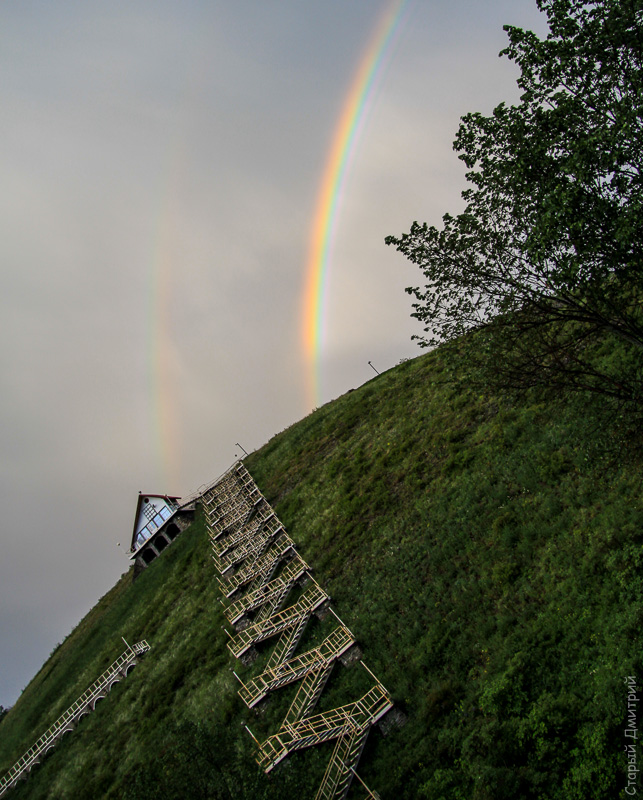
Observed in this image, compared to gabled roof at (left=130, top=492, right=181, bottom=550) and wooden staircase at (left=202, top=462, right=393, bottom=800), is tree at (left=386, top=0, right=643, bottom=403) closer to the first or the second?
wooden staircase at (left=202, top=462, right=393, bottom=800)

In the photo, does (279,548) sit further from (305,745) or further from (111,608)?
(111,608)

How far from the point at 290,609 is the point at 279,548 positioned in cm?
711

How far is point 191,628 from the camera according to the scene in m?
39.7

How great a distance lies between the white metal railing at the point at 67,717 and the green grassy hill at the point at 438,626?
1.39 meters

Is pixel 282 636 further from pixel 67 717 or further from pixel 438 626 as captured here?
pixel 67 717

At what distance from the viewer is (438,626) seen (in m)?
24.8

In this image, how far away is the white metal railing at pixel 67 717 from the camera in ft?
131

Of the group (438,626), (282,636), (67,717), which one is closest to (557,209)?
(438,626)

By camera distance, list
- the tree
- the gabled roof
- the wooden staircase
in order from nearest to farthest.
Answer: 1. the tree
2. the wooden staircase
3. the gabled roof

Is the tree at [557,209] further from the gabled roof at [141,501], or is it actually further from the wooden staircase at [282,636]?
the gabled roof at [141,501]

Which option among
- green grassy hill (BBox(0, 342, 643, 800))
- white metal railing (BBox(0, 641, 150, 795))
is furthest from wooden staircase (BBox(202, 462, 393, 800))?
white metal railing (BBox(0, 641, 150, 795))

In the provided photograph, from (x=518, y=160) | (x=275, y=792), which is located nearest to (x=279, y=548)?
(x=275, y=792)

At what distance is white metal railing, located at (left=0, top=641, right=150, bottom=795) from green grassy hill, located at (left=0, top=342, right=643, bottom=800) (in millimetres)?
1394

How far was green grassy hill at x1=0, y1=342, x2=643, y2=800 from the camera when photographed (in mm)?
17672
